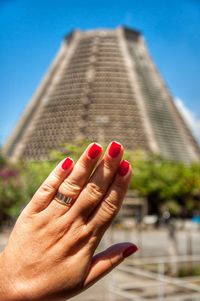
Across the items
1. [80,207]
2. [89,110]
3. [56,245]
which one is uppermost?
[89,110]

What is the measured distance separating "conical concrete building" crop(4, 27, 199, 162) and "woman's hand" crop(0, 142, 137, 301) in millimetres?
51490

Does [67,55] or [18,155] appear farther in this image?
[67,55]

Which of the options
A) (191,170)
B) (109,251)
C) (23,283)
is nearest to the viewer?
(23,283)

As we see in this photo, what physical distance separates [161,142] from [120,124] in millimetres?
5809

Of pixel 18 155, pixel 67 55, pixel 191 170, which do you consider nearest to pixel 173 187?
pixel 191 170

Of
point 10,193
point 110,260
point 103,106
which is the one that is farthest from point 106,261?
point 103,106

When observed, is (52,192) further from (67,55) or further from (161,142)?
(67,55)

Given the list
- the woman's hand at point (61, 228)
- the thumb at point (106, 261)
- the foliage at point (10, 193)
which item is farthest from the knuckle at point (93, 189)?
the foliage at point (10, 193)

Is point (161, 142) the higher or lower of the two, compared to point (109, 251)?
higher

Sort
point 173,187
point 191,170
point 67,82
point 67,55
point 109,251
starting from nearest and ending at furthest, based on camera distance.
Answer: point 109,251, point 173,187, point 191,170, point 67,82, point 67,55

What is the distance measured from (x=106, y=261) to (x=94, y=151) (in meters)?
0.53

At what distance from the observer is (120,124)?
195 feet

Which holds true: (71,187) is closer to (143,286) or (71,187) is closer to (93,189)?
(93,189)

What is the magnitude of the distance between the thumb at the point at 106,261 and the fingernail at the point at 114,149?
0.48m
